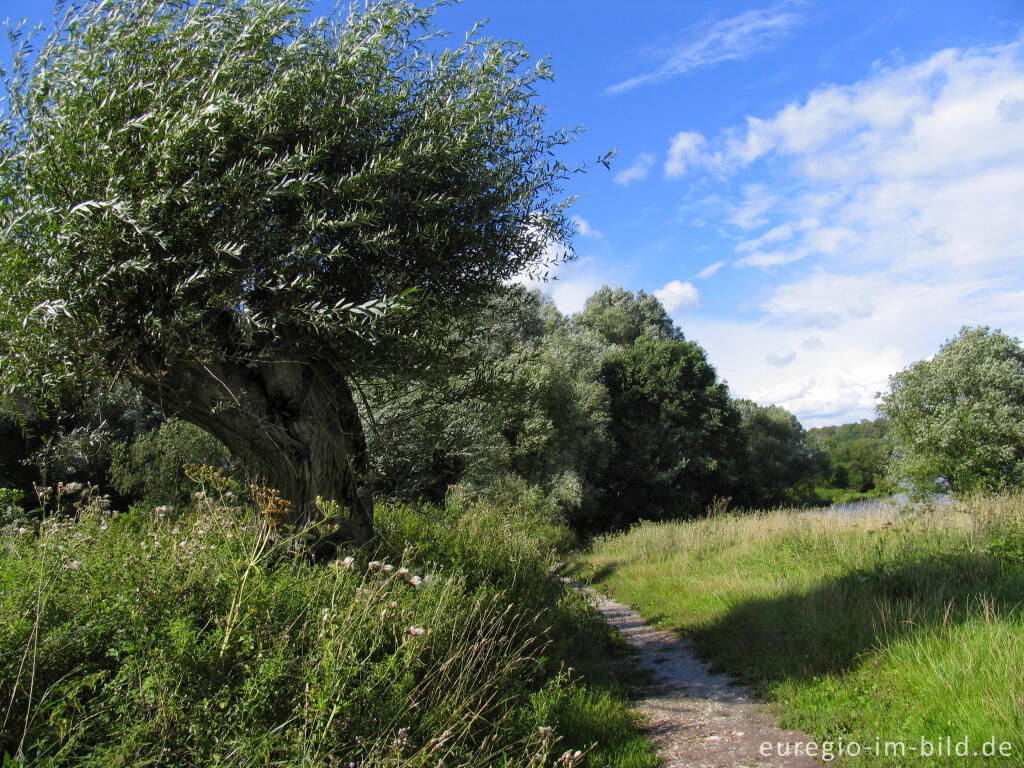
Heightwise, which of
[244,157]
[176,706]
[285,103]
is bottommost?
[176,706]

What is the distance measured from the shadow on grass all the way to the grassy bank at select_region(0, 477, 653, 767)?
2.55 meters

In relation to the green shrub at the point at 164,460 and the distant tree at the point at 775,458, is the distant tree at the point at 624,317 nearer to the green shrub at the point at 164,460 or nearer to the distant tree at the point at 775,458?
the distant tree at the point at 775,458

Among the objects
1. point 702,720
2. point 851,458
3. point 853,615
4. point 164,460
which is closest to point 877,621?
point 853,615

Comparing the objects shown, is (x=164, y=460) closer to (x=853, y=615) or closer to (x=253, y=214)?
(x=253, y=214)

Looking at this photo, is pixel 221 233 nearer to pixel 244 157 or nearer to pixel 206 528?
pixel 244 157

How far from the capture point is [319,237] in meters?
5.30

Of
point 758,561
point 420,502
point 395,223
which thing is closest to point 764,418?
point 758,561

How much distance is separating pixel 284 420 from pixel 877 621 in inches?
267

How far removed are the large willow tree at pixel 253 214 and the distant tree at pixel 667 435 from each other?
27289 millimetres

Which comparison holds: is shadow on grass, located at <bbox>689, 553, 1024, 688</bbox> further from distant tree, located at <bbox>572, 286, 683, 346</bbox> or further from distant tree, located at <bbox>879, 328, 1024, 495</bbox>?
distant tree, located at <bbox>572, 286, 683, 346</bbox>

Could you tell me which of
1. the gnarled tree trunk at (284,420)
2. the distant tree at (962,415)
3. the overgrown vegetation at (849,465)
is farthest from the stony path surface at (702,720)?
the overgrown vegetation at (849,465)

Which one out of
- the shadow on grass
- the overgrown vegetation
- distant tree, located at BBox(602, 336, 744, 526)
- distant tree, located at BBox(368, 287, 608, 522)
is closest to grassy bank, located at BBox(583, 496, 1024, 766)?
the shadow on grass

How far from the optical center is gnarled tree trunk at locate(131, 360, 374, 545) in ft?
17.3

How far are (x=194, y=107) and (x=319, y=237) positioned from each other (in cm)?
133
